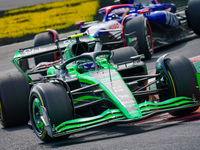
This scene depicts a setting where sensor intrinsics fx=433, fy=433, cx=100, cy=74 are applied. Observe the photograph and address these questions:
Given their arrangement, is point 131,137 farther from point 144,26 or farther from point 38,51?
point 144,26

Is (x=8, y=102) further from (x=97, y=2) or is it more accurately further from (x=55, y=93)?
(x=97, y=2)

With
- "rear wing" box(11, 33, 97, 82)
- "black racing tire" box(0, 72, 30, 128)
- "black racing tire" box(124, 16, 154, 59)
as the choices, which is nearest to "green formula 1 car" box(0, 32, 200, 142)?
"black racing tire" box(0, 72, 30, 128)

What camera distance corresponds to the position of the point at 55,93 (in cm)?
586

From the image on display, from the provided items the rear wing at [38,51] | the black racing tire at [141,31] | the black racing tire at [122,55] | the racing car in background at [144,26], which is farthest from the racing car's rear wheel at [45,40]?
the black racing tire at [122,55]

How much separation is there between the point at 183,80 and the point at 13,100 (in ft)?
9.37

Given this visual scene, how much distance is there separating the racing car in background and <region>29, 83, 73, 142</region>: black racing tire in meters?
5.73

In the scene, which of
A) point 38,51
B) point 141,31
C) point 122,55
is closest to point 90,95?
point 122,55

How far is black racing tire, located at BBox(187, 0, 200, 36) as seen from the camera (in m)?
13.4

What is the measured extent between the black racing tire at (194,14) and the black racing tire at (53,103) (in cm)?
851

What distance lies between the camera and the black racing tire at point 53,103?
225 inches

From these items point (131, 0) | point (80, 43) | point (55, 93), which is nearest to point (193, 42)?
point (131, 0)

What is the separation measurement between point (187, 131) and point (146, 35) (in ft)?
24.4

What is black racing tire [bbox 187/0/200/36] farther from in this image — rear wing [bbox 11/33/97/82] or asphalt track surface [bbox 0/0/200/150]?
asphalt track surface [bbox 0/0/200/150]

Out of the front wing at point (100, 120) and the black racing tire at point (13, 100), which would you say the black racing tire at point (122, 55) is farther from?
the front wing at point (100, 120)
